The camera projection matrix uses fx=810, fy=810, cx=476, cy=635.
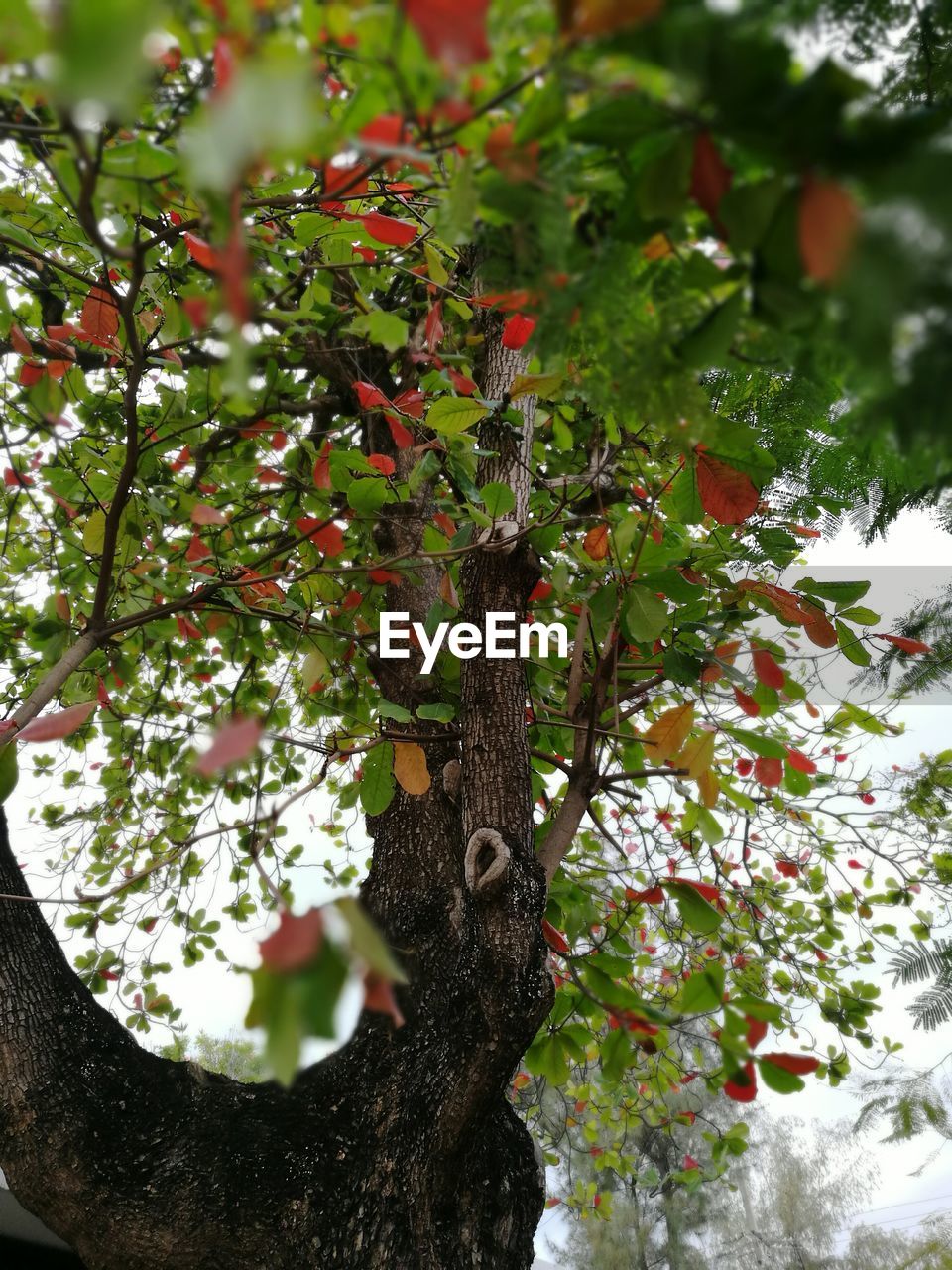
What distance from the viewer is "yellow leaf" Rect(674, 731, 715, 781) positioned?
1.28m

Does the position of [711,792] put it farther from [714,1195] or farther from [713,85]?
[714,1195]

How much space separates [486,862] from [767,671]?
1.92ft

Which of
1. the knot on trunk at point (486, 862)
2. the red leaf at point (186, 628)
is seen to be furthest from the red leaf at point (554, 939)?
the red leaf at point (186, 628)

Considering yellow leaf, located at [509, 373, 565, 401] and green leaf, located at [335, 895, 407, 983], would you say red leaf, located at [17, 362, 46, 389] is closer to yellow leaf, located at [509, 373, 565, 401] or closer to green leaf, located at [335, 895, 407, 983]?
yellow leaf, located at [509, 373, 565, 401]

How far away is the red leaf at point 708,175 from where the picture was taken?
41 cm

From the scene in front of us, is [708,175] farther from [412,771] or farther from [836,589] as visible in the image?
[412,771]

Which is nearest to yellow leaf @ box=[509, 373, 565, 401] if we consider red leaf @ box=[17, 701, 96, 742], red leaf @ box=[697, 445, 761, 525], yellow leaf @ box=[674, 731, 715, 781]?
red leaf @ box=[697, 445, 761, 525]

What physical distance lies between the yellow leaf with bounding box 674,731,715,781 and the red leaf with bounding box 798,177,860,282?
102 cm

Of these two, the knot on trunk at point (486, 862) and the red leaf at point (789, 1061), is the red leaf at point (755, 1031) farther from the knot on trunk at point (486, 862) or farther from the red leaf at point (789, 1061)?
the knot on trunk at point (486, 862)

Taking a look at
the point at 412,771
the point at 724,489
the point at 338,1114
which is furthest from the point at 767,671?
the point at 338,1114

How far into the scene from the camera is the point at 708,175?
0.41 meters

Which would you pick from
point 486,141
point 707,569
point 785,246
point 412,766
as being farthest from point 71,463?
point 785,246

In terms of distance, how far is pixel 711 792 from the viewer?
132 centimetres

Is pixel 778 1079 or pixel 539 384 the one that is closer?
pixel 778 1079
